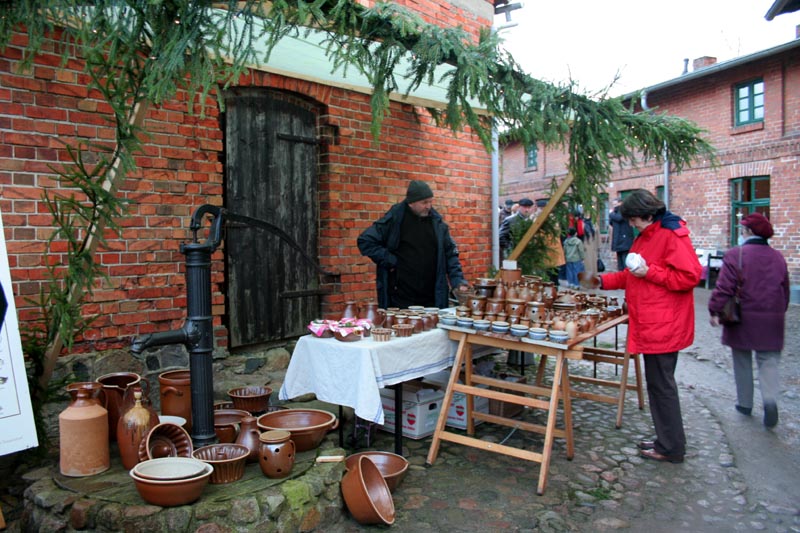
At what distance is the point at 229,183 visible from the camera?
516 cm

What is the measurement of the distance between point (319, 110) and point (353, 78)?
2.04 feet

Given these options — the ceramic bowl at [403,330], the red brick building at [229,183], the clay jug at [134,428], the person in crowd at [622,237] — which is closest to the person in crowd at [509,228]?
the red brick building at [229,183]

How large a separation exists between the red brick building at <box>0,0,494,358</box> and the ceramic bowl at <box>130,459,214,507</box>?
1.83 m

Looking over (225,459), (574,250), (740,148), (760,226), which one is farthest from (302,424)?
(740,148)

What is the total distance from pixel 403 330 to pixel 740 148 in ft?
47.1

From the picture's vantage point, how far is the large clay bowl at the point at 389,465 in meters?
3.54

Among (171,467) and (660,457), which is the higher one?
(171,467)

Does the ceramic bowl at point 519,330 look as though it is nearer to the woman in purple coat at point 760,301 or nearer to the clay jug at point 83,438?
the woman in purple coat at point 760,301

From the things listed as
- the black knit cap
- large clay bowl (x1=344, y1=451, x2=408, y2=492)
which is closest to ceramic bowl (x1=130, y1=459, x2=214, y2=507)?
large clay bowl (x1=344, y1=451, x2=408, y2=492)

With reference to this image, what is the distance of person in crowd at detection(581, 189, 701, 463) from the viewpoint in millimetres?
3998

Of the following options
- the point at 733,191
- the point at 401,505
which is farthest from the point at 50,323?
the point at 733,191

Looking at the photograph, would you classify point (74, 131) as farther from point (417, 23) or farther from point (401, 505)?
point (401, 505)

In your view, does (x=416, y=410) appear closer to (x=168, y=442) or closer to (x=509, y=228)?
(x=168, y=442)

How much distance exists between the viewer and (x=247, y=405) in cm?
402
